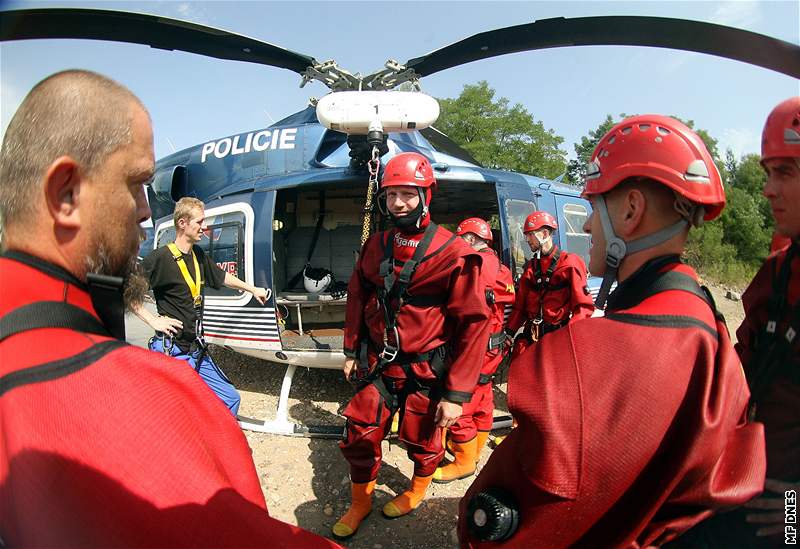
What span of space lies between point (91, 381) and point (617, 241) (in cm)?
125

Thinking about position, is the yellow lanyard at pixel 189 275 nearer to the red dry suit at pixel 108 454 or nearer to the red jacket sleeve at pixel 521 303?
the red dry suit at pixel 108 454

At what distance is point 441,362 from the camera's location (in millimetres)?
2838

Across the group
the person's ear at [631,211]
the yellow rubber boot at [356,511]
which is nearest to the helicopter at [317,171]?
the yellow rubber boot at [356,511]

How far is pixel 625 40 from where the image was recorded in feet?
10.9

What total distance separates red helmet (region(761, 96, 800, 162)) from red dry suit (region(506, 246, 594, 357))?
2814 millimetres

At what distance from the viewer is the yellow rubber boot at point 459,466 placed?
146 inches

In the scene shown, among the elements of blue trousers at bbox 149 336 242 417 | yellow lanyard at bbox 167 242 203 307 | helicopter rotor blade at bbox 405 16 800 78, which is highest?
helicopter rotor blade at bbox 405 16 800 78

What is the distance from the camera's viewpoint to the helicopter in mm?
Result: 3041

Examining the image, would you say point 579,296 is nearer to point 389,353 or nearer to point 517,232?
point 517,232

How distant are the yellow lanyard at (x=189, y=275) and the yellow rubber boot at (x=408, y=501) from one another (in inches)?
94.3

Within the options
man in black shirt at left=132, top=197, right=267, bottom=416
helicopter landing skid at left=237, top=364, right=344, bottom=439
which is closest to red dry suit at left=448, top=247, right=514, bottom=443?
helicopter landing skid at left=237, top=364, right=344, bottom=439

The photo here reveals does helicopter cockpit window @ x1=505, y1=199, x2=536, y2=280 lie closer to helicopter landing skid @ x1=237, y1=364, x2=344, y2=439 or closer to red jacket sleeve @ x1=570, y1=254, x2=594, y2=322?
red jacket sleeve @ x1=570, y1=254, x2=594, y2=322

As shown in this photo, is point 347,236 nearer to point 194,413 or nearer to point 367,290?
point 367,290

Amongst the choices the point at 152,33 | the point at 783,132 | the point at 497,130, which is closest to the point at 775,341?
the point at 783,132
